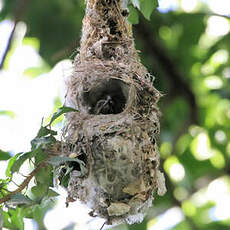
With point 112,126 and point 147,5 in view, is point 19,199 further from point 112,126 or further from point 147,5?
point 147,5

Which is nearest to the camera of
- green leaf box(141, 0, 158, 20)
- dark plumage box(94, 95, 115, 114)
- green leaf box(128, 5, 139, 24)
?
green leaf box(141, 0, 158, 20)

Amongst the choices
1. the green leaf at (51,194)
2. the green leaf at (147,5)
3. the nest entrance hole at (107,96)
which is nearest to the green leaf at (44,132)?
the green leaf at (51,194)

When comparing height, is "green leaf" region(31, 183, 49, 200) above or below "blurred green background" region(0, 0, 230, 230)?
below

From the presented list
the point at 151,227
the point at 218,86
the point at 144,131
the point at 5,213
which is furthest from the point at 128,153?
the point at 218,86

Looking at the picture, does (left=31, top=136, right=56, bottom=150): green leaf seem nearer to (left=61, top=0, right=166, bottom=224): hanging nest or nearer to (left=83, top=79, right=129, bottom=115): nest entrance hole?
(left=61, top=0, right=166, bottom=224): hanging nest

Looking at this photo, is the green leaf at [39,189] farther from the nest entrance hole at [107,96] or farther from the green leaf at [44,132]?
the nest entrance hole at [107,96]

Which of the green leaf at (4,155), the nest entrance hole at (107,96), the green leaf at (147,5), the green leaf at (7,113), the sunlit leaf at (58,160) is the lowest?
the sunlit leaf at (58,160)

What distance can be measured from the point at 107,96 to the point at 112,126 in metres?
0.54

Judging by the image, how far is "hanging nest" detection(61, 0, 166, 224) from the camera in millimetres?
2186

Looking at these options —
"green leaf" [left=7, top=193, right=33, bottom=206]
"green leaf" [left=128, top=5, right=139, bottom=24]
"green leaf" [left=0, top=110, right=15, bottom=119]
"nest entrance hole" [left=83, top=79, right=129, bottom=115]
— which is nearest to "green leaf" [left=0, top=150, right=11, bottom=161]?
"nest entrance hole" [left=83, top=79, right=129, bottom=115]

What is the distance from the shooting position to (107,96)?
2803 mm

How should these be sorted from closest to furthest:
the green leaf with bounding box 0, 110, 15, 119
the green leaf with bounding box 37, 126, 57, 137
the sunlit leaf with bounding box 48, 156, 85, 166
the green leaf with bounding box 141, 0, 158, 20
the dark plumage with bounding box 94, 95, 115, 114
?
the sunlit leaf with bounding box 48, 156, 85, 166 → the green leaf with bounding box 37, 126, 57, 137 → the green leaf with bounding box 141, 0, 158, 20 → the dark plumage with bounding box 94, 95, 115, 114 → the green leaf with bounding box 0, 110, 15, 119

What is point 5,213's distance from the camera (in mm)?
2402

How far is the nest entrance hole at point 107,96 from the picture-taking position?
2604 mm
